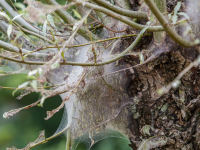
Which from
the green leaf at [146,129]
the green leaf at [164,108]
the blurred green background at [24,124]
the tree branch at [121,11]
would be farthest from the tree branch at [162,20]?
the blurred green background at [24,124]

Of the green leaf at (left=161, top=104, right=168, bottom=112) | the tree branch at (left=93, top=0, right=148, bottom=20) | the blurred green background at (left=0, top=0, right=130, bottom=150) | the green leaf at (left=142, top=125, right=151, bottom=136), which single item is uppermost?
the tree branch at (left=93, top=0, right=148, bottom=20)

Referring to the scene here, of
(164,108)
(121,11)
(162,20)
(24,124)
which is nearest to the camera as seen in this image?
(162,20)

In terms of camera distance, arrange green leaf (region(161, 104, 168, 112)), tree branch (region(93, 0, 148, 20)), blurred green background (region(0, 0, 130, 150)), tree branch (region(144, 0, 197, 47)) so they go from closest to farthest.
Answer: tree branch (region(144, 0, 197, 47))
tree branch (region(93, 0, 148, 20))
green leaf (region(161, 104, 168, 112))
blurred green background (region(0, 0, 130, 150))

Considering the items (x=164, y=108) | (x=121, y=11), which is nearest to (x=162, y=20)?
(x=121, y=11)

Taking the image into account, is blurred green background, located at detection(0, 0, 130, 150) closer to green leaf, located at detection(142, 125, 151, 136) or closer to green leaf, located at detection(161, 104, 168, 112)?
green leaf, located at detection(142, 125, 151, 136)

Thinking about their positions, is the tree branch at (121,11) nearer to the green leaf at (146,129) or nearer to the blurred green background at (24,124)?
the green leaf at (146,129)

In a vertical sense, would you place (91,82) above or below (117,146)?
above

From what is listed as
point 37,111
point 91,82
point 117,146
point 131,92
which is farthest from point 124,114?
point 37,111

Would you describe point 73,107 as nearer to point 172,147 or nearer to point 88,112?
point 88,112

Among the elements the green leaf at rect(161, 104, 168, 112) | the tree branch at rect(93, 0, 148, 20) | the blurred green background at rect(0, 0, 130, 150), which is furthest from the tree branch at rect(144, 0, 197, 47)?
the blurred green background at rect(0, 0, 130, 150)

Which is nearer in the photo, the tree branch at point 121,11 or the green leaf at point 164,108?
the tree branch at point 121,11

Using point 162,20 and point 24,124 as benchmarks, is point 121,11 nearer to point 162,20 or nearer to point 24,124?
point 162,20
